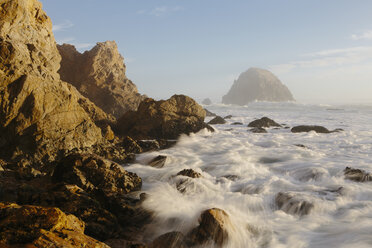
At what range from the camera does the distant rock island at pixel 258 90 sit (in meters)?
91.4

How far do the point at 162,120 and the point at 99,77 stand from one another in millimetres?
9506

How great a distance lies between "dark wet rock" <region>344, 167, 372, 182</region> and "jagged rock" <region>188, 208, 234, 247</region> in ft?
12.8

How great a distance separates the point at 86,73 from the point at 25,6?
392 inches

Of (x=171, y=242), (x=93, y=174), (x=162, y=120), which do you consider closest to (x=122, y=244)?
(x=171, y=242)

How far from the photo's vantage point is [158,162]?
24.2ft

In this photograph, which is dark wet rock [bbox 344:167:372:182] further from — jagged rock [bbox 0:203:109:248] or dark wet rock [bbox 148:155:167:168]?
jagged rock [bbox 0:203:109:248]

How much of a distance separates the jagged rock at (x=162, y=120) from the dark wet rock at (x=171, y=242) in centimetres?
744

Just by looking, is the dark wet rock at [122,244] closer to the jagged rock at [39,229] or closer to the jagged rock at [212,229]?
the jagged rock at [39,229]

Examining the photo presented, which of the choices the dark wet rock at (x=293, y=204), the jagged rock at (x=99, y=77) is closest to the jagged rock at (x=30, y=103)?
the dark wet rock at (x=293, y=204)

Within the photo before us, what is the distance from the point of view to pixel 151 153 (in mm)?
8578

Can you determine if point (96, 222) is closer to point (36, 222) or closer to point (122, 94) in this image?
point (36, 222)

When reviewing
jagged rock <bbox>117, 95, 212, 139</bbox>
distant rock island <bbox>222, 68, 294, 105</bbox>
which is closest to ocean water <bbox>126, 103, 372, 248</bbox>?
jagged rock <bbox>117, 95, 212, 139</bbox>

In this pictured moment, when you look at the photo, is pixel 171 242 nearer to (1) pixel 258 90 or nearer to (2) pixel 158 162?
(2) pixel 158 162

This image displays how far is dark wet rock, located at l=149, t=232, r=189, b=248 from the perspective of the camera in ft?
11.4
